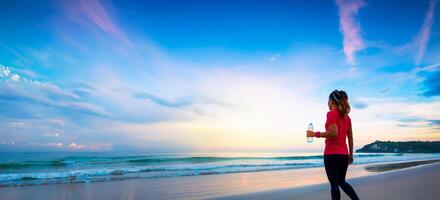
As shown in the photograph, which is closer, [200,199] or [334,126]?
[334,126]

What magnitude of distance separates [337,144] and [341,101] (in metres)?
0.52

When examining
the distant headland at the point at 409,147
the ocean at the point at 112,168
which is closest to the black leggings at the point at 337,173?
the ocean at the point at 112,168

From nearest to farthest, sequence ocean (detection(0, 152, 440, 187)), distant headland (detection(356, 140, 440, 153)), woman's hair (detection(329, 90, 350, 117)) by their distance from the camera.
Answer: woman's hair (detection(329, 90, 350, 117))
ocean (detection(0, 152, 440, 187))
distant headland (detection(356, 140, 440, 153))

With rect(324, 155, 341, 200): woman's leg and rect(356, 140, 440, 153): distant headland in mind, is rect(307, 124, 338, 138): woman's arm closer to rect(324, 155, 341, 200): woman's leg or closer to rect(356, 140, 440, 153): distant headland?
rect(324, 155, 341, 200): woman's leg

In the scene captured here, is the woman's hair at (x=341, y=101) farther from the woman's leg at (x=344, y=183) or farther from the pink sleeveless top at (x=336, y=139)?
the woman's leg at (x=344, y=183)

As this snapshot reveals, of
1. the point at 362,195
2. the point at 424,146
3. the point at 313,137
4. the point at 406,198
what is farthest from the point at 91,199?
the point at 424,146

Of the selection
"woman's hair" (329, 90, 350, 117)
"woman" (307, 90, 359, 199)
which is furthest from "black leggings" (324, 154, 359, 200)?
"woman's hair" (329, 90, 350, 117)

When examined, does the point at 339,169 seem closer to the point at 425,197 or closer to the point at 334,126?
the point at 334,126

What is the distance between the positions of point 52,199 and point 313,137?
5.95 m

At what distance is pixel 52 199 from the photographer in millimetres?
6984

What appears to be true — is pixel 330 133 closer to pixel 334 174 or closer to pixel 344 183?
pixel 334 174

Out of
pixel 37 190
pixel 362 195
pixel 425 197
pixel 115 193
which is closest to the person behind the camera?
pixel 425 197

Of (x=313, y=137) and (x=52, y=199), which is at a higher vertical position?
(x=313, y=137)

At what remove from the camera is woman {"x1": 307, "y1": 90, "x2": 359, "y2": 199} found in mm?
3834
